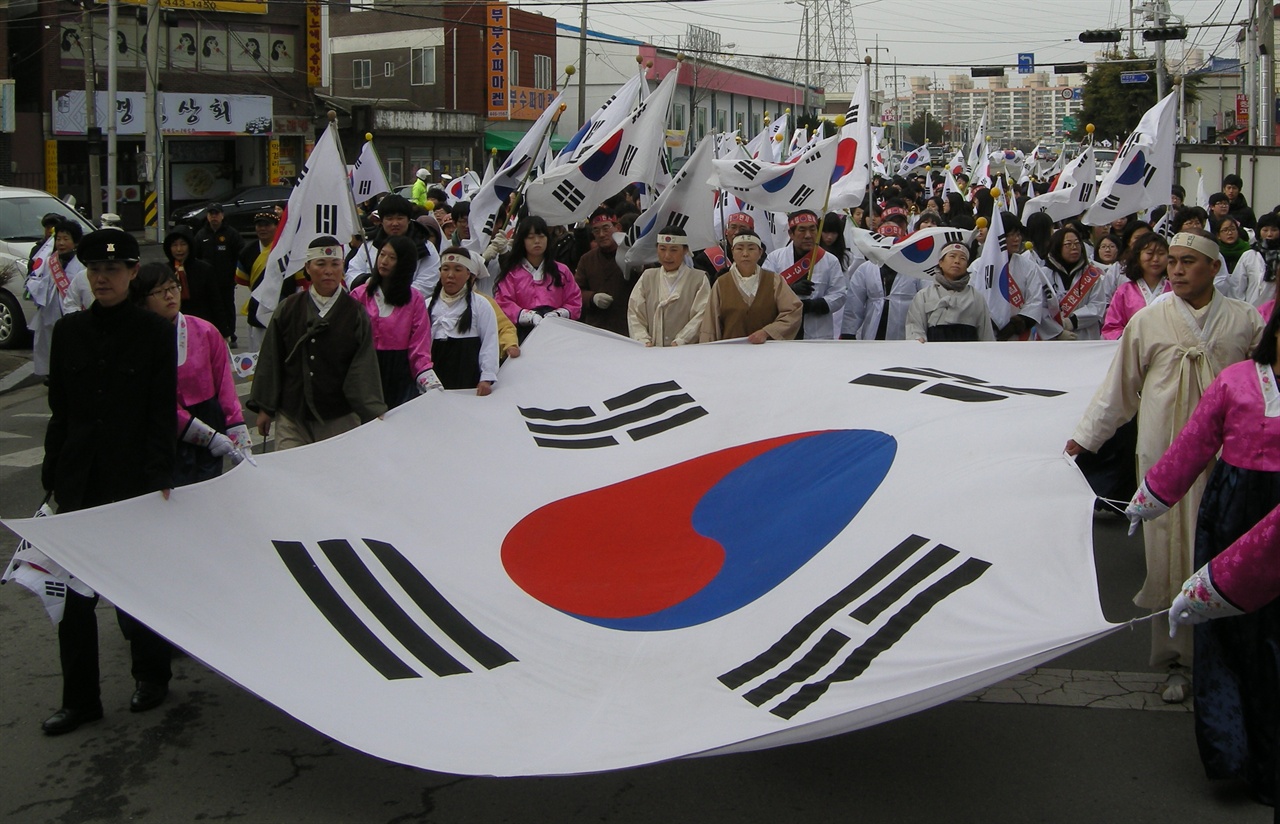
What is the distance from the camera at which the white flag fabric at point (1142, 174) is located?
11.3 meters

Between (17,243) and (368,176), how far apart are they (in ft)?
23.7

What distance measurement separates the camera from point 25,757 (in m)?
4.73

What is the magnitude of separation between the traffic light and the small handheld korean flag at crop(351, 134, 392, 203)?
85.4 ft

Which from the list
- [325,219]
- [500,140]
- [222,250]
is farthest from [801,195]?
[500,140]

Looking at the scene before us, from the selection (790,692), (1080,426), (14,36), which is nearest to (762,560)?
(790,692)

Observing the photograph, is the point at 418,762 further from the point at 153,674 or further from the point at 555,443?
the point at 555,443

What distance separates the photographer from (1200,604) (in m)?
3.92

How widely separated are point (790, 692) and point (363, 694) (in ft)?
4.53

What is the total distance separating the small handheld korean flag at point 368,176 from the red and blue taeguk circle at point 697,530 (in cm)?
669

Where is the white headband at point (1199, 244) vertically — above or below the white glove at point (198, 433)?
above

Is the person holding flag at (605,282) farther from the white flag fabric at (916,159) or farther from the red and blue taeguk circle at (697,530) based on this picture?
the white flag fabric at (916,159)

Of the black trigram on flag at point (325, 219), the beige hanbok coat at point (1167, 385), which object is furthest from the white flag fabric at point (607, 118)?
the beige hanbok coat at point (1167, 385)

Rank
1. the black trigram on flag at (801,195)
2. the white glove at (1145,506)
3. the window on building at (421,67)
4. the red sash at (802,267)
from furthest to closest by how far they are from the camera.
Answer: the window on building at (421,67), the black trigram on flag at (801,195), the red sash at (802,267), the white glove at (1145,506)

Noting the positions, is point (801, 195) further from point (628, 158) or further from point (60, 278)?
point (60, 278)
